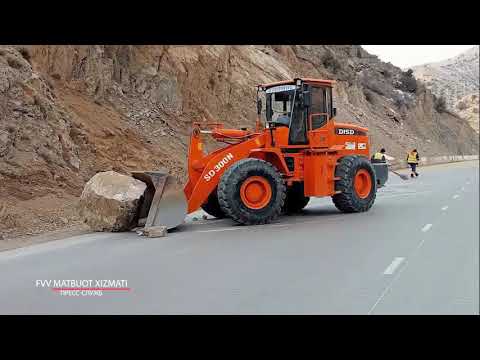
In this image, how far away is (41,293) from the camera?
23.1ft

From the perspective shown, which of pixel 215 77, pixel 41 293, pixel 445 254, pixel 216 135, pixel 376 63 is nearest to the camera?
pixel 41 293

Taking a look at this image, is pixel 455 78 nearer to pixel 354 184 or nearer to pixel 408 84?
pixel 408 84

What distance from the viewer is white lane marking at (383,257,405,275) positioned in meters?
7.93

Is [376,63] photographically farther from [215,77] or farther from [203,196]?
[203,196]

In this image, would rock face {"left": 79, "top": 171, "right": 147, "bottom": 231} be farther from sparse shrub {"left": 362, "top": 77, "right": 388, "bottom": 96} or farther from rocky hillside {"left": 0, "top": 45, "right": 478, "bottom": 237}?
sparse shrub {"left": 362, "top": 77, "right": 388, "bottom": 96}

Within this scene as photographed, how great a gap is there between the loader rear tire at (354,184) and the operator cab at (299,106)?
1199 millimetres

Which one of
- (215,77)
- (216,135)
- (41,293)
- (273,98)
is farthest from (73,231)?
(215,77)

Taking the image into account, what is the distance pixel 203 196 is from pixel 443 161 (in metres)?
47.4

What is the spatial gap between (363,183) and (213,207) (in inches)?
167

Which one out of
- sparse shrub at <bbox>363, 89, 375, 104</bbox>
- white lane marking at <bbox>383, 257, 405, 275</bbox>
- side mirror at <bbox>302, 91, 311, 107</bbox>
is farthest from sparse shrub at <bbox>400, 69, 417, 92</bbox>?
white lane marking at <bbox>383, 257, 405, 275</bbox>

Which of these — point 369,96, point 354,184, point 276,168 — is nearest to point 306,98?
point 276,168

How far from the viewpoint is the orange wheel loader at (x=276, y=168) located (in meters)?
12.3

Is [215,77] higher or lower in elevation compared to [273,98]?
higher

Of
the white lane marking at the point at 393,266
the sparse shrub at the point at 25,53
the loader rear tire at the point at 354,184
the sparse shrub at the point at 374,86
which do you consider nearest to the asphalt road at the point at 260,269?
the white lane marking at the point at 393,266
